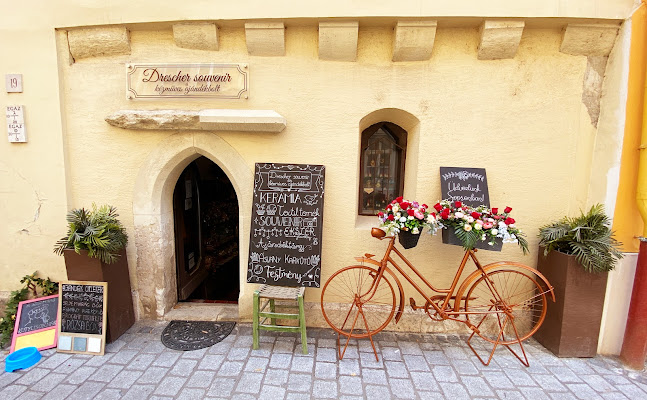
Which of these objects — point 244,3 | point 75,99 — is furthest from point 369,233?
point 75,99

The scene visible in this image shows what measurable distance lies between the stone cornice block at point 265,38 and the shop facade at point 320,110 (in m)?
0.01

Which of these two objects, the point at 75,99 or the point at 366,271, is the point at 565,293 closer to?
the point at 366,271

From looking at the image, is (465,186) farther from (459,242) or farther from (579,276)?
(579,276)

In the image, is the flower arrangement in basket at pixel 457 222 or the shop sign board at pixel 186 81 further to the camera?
the shop sign board at pixel 186 81

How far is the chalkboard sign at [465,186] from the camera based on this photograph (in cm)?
295

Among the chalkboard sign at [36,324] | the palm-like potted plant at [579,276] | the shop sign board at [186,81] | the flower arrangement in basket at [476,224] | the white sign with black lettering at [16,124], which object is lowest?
the chalkboard sign at [36,324]

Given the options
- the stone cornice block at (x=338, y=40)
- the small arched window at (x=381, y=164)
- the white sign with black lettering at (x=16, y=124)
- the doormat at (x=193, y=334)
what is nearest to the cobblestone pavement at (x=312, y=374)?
the doormat at (x=193, y=334)

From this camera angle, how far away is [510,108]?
9.73 feet

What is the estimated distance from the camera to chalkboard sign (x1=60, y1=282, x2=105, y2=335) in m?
2.85

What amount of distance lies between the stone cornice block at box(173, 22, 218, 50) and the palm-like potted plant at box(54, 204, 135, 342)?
2.10 meters

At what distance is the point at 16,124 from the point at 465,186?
513cm

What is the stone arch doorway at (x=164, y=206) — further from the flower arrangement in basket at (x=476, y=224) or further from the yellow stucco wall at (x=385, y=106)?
the flower arrangement in basket at (x=476, y=224)

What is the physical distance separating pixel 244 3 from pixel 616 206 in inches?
174

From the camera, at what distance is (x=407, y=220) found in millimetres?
2629
